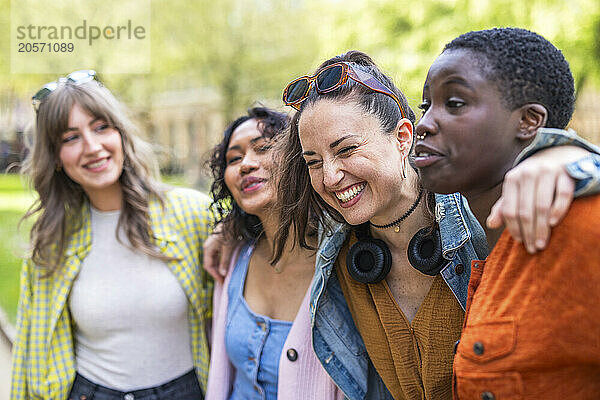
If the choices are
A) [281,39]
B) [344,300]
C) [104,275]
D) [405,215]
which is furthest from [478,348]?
[281,39]

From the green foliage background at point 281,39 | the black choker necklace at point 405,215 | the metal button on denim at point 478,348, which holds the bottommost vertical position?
the metal button on denim at point 478,348

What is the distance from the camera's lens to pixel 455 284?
6.97 ft

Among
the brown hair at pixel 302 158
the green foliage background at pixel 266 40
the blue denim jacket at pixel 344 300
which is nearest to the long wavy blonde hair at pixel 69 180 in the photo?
the brown hair at pixel 302 158

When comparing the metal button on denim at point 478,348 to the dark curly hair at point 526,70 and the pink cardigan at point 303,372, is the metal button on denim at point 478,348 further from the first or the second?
the pink cardigan at point 303,372

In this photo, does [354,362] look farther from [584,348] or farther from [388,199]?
[584,348]

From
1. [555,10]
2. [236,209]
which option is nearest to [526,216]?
[236,209]

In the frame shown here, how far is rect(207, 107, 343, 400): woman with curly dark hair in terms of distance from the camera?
2635 millimetres

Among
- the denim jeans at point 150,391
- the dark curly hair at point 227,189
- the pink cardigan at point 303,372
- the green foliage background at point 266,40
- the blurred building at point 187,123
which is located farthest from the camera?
the blurred building at point 187,123

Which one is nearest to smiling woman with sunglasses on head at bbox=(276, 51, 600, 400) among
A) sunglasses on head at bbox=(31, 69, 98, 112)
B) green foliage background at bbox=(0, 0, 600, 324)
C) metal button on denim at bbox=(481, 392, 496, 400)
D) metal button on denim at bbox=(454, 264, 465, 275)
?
metal button on denim at bbox=(454, 264, 465, 275)

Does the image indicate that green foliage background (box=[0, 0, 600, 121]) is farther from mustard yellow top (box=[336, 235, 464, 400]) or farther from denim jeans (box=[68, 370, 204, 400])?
mustard yellow top (box=[336, 235, 464, 400])

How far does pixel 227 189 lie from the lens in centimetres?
327

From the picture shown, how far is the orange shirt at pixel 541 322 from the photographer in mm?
1340

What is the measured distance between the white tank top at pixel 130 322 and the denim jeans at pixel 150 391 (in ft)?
0.09

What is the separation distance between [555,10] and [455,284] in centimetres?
844
